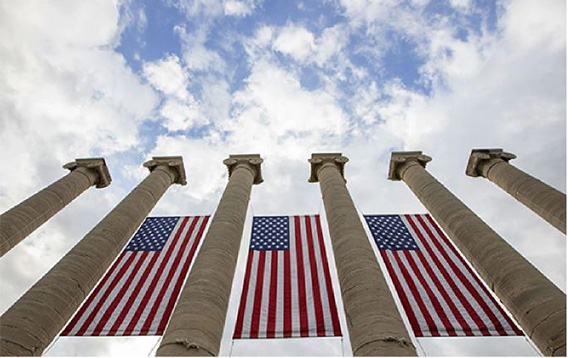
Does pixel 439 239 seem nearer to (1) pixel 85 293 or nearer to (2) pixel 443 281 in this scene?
(2) pixel 443 281

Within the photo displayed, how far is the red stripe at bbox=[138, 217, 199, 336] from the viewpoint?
16.1 m

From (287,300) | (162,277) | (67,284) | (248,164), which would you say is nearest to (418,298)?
(287,300)

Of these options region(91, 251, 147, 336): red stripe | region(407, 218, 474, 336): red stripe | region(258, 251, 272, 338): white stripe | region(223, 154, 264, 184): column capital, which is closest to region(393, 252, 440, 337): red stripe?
region(407, 218, 474, 336): red stripe

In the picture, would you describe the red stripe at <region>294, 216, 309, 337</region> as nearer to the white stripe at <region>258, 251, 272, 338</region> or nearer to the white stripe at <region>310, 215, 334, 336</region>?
the white stripe at <region>310, 215, 334, 336</region>

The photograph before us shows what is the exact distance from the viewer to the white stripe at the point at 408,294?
51.1 ft

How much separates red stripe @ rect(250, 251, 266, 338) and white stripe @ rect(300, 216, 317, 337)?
5.30ft

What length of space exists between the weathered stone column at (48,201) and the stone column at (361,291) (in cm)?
1260

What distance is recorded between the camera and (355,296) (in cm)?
1602

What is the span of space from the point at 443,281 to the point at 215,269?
324 inches

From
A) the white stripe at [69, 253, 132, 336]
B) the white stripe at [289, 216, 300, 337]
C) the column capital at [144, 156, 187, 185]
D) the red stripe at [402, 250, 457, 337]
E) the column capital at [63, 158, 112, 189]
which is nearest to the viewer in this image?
the red stripe at [402, 250, 457, 337]

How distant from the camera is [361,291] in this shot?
52.6ft

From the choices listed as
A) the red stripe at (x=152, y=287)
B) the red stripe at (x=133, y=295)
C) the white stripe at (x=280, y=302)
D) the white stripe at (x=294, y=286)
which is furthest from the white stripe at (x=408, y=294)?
the red stripe at (x=133, y=295)

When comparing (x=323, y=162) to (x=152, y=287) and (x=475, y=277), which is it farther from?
(x=152, y=287)

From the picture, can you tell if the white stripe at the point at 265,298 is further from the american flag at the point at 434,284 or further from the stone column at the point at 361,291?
the american flag at the point at 434,284
